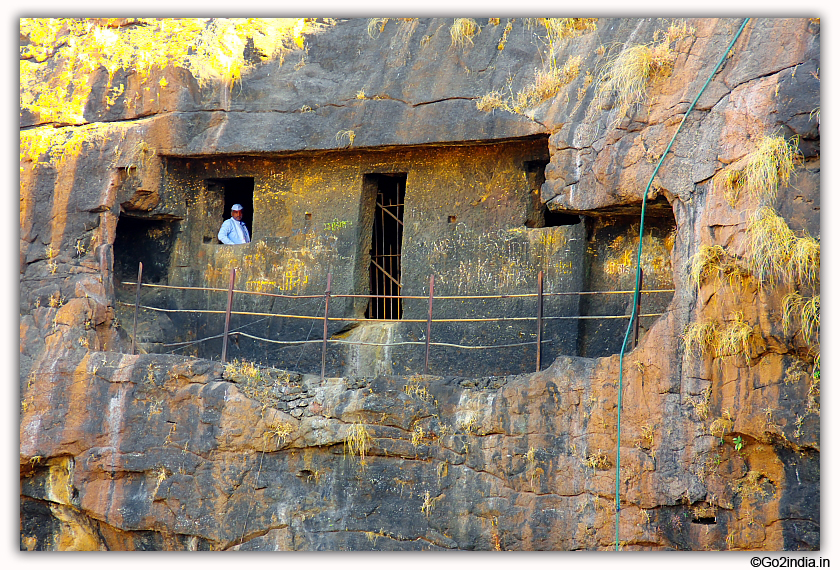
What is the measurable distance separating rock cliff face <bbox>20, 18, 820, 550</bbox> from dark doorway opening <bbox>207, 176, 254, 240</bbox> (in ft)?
0.28

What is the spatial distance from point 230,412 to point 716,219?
4.94m

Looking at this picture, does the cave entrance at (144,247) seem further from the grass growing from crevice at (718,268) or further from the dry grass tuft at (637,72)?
the grass growing from crevice at (718,268)

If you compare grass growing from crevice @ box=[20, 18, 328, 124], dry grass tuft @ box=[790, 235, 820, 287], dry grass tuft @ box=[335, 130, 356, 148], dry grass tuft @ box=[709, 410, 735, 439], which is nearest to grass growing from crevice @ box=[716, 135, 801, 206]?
dry grass tuft @ box=[790, 235, 820, 287]

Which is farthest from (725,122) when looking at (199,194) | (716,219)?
(199,194)

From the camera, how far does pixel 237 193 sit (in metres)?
13.0

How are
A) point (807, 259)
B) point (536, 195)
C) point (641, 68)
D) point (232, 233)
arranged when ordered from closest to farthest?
point (807, 259) < point (641, 68) < point (536, 195) < point (232, 233)

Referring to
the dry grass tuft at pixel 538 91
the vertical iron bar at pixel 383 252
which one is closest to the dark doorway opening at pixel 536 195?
the dry grass tuft at pixel 538 91

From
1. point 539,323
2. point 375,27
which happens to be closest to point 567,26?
point 375,27

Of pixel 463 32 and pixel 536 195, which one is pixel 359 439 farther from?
pixel 463 32

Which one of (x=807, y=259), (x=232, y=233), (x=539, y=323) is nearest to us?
(x=807, y=259)

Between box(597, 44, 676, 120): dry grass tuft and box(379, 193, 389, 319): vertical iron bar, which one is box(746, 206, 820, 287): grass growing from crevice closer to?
box(597, 44, 676, 120): dry grass tuft

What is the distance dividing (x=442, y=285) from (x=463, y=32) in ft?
8.90

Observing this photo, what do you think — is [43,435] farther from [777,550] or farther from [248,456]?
[777,550]

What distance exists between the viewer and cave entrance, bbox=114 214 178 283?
1236 centimetres
